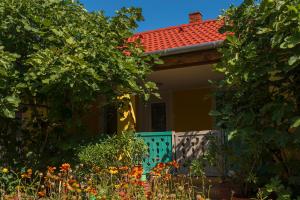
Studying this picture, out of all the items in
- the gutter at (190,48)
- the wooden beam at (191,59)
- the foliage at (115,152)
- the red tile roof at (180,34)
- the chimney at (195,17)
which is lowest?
the foliage at (115,152)

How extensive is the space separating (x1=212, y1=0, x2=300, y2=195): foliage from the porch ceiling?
3029 millimetres

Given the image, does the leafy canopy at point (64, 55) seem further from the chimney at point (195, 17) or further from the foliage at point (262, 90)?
the chimney at point (195, 17)

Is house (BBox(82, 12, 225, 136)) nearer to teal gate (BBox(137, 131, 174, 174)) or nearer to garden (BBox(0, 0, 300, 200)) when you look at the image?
teal gate (BBox(137, 131, 174, 174))

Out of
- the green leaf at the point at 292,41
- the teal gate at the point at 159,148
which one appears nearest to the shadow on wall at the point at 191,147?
the teal gate at the point at 159,148

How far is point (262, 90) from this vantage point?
208 inches

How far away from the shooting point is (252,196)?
17.5 ft

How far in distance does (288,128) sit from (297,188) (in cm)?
79

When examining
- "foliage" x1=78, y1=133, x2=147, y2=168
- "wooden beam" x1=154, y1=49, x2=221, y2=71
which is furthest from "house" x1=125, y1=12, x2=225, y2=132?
"foliage" x1=78, y1=133, x2=147, y2=168

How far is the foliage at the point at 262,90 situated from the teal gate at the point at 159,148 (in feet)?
7.90

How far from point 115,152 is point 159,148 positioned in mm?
1967

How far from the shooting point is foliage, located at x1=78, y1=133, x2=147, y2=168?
600 centimetres

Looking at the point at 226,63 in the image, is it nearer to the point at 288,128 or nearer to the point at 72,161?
the point at 288,128

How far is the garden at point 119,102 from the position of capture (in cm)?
454

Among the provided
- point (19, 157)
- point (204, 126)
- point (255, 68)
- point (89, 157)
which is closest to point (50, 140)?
point (19, 157)
